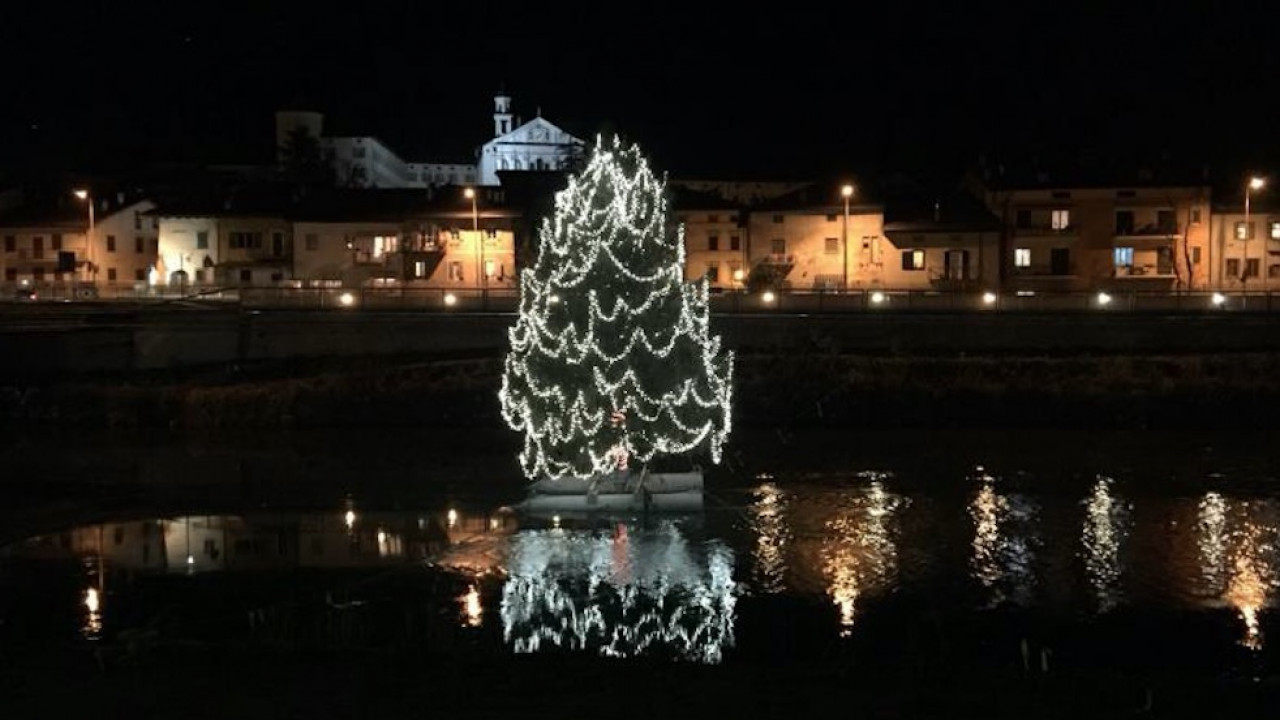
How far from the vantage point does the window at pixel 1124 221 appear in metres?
76.4

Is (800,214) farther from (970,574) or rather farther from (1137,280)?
(970,574)

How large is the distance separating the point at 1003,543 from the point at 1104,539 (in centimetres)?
203

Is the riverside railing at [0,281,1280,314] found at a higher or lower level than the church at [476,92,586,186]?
lower

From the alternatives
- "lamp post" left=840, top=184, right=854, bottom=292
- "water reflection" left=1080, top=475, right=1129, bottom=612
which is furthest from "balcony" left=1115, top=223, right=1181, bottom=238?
"water reflection" left=1080, top=475, right=1129, bottom=612

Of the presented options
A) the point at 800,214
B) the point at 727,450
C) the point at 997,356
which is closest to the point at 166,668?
the point at 727,450

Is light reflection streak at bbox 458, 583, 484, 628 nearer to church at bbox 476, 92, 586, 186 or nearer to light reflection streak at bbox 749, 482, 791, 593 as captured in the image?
light reflection streak at bbox 749, 482, 791, 593

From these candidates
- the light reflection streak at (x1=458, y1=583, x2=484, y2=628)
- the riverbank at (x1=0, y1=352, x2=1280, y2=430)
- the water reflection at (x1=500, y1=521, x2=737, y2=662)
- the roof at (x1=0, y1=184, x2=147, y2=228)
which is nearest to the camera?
the water reflection at (x1=500, y1=521, x2=737, y2=662)

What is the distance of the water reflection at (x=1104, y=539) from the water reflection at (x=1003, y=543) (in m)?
1.03

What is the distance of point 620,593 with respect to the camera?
24.8m

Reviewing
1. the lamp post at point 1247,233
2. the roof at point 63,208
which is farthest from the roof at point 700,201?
the roof at point 63,208

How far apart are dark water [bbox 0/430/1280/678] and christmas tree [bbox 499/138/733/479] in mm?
1921

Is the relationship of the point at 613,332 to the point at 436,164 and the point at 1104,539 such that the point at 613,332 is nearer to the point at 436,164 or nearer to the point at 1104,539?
the point at 1104,539

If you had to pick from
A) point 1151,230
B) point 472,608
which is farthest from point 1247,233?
point 472,608

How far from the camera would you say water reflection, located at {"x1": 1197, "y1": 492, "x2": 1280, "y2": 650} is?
23703mm
